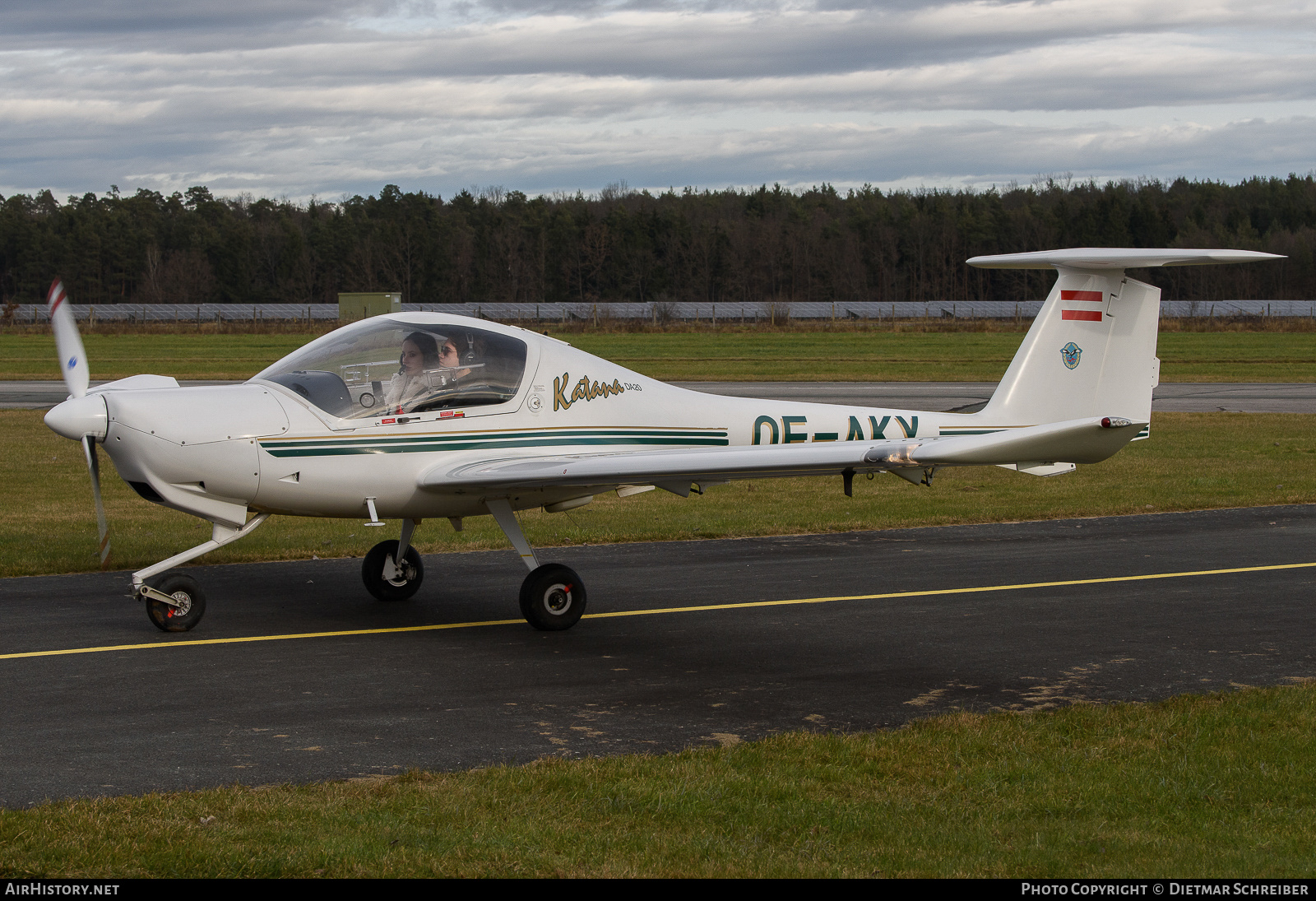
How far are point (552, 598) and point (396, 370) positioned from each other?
6.91ft

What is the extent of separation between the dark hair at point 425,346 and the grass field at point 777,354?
2640 cm

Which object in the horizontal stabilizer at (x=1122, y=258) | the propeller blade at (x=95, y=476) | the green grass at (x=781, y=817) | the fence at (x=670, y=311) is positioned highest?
the fence at (x=670, y=311)

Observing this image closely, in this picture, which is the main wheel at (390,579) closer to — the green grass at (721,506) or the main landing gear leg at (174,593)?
the main landing gear leg at (174,593)

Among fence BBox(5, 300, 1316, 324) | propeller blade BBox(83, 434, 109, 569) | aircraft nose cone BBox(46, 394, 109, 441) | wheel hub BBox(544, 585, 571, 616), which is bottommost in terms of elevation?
wheel hub BBox(544, 585, 571, 616)

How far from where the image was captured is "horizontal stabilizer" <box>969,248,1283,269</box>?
31.4ft

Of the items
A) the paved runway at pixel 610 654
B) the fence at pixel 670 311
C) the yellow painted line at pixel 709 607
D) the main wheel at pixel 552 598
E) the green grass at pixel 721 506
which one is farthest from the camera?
the fence at pixel 670 311

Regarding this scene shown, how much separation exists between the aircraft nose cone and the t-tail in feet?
22.5

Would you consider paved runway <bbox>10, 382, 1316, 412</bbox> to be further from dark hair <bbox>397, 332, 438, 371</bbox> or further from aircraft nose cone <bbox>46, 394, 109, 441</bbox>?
aircraft nose cone <bbox>46, 394, 109, 441</bbox>

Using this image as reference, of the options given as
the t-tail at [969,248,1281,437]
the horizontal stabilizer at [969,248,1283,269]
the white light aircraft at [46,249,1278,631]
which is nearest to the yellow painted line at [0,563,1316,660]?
the white light aircraft at [46,249,1278,631]

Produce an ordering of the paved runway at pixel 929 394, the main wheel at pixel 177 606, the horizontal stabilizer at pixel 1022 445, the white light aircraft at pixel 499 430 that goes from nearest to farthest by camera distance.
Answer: the horizontal stabilizer at pixel 1022 445, the white light aircraft at pixel 499 430, the main wheel at pixel 177 606, the paved runway at pixel 929 394

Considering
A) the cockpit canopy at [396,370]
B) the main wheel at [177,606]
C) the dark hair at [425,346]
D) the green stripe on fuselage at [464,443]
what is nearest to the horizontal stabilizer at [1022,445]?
the green stripe on fuselage at [464,443]

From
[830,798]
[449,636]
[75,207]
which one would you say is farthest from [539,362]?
[75,207]

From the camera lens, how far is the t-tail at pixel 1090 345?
10.8 meters

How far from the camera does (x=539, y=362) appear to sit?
10.2 metres
